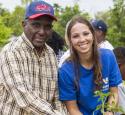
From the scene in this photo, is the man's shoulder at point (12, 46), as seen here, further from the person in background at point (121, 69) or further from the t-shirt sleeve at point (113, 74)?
the person in background at point (121, 69)

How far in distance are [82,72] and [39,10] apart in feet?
2.14

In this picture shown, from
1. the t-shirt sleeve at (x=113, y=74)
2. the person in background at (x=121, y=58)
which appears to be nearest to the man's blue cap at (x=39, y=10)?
the t-shirt sleeve at (x=113, y=74)

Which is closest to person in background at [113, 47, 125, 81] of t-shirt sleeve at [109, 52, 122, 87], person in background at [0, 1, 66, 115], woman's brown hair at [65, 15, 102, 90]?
t-shirt sleeve at [109, 52, 122, 87]

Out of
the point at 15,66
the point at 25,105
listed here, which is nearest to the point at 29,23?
the point at 15,66

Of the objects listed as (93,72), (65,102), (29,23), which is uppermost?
(29,23)

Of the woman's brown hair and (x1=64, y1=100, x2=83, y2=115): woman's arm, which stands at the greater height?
the woman's brown hair

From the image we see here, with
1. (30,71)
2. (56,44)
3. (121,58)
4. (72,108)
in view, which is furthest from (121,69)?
(56,44)

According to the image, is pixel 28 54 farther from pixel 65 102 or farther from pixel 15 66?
pixel 65 102

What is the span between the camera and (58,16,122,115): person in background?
382cm

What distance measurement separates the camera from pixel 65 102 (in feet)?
12.8

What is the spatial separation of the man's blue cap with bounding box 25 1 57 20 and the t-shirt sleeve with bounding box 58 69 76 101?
49cm

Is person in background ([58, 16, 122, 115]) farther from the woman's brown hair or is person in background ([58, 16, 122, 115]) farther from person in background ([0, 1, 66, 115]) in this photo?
person in background ([0, 1, 66, 115])

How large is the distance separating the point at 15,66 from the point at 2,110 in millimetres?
360

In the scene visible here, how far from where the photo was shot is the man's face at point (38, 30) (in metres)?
3.57
